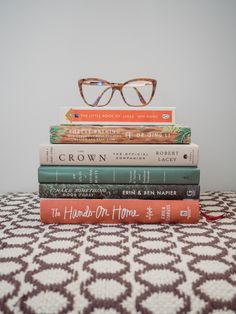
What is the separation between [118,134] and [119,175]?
101 mm

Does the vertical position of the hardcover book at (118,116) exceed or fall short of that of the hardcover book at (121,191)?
it exceeds it

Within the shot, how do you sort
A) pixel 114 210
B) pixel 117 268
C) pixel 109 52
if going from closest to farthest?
pixel 117 268
pixel 114 210
pixel 109 52

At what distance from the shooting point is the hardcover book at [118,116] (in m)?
0.79

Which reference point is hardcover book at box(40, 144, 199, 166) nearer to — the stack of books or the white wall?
the stack of books

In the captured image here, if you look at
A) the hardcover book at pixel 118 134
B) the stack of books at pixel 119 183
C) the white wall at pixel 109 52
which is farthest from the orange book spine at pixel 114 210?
the white wall at pixel 109 52

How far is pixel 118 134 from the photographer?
768 mm

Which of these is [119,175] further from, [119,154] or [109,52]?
[109,52]

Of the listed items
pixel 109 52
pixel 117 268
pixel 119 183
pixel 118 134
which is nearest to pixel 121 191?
pixel 119 183

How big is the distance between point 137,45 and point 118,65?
0.32 feet

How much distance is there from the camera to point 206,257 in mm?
550

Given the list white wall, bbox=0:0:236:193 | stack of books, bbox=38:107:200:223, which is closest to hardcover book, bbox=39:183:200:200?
stack of books, bbox=38:107:200:223

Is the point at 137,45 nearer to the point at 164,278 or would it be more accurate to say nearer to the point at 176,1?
the point at 176,1

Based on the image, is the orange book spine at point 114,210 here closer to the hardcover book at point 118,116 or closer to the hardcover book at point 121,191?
the hardcover book at point 121,191

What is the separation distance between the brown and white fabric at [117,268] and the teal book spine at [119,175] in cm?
10
